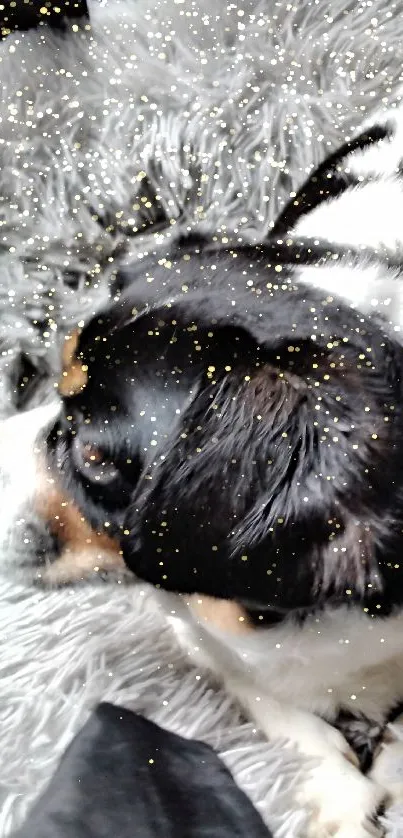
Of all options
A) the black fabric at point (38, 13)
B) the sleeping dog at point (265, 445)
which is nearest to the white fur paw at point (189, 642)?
the sleeping dog at point (265, 445)

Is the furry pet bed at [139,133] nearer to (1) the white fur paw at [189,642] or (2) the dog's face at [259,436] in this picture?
(1) the white fur paw at [189,642]

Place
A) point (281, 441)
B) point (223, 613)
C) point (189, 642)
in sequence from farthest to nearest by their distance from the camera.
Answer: point (189, 642) < point (223, 613) < point (281, 441)

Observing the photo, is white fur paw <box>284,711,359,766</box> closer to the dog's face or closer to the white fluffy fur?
the white fluffy fur

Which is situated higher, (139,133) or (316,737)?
(139,133)

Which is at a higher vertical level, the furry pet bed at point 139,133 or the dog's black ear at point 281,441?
the furry pet bed at point 139,133

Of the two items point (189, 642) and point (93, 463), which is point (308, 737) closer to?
point (189, 642)

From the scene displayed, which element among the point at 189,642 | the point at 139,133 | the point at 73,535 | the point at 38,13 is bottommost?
the point at 189,642

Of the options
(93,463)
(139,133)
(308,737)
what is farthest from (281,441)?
(139,133)

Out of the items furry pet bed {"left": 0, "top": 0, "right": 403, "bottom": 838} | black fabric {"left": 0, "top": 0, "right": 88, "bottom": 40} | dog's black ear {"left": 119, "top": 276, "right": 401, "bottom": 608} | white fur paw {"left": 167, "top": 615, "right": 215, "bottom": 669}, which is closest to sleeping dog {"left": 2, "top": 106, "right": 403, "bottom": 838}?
dog's black ear {"left": 119, "top": 276, "right": 401, "bottom": 608}
